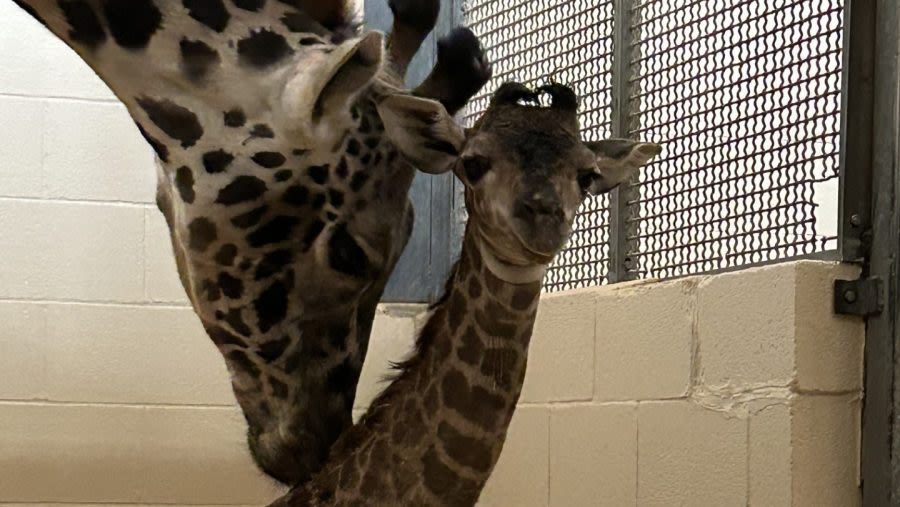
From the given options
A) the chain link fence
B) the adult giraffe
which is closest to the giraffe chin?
the adult giraffe

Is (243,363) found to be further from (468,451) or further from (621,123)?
(621,123)

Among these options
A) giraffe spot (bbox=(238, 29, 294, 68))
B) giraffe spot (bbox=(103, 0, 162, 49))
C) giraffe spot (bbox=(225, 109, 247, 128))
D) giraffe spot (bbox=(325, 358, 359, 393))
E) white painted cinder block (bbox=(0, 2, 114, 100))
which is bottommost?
giraffe spot (bbox=(325, 358, 359, 393))

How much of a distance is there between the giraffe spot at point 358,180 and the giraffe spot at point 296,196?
0.06 m

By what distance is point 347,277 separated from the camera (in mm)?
1601

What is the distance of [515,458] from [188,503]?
986 mm

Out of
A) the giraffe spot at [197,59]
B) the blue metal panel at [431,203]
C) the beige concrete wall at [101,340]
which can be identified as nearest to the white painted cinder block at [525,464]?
the beige concrete wall at [101,340]

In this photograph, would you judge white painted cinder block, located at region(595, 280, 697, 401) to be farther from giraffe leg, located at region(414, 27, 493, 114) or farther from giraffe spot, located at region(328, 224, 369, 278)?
giraffe spot, located at region(328, 224, 369, 278)

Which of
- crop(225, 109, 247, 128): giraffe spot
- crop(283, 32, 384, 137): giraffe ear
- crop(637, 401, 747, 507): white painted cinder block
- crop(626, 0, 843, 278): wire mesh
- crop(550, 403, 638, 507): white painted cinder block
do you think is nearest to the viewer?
crop(283, 32, 384, 137): giraffe ear

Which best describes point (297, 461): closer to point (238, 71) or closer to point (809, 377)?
point (238, 71)

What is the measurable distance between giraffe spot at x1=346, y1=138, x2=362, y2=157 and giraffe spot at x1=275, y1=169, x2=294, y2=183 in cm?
8

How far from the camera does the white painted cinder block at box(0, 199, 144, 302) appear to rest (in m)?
3.40

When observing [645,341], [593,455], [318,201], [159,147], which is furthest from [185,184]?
[593,455]

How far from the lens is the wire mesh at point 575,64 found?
266 cm

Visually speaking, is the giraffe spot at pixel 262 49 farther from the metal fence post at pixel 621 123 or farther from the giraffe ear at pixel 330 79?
the metal fence post at pixel 621 123
